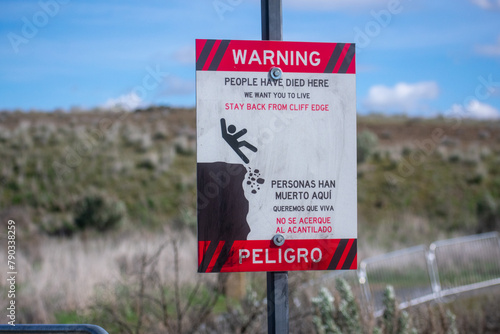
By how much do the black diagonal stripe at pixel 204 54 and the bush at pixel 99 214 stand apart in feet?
66.4

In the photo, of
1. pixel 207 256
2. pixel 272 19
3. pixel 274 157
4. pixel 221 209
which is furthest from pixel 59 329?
pixel 272 19

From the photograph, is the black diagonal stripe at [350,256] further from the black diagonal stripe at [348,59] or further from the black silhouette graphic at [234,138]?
the black diagonal stripe at [348,59]

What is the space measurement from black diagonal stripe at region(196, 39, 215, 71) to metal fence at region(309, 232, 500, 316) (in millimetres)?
7110

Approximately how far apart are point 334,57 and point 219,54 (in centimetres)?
65

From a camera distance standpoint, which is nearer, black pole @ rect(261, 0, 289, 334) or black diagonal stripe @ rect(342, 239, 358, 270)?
black pole @ rect(261, 0, 289, 334)

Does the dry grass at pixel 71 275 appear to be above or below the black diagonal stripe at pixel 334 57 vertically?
below

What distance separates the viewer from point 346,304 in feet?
17.5

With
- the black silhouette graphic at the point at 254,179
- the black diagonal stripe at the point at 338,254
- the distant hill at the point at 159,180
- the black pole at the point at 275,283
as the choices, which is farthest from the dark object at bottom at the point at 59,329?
the distant hill at the point at 159,180

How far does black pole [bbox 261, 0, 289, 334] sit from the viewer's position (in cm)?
323

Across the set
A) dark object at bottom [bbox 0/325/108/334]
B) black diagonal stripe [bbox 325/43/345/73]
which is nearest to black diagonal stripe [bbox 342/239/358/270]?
black diagonal stripe [bbox 325/43/345/73]

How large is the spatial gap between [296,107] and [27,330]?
5.87 feet

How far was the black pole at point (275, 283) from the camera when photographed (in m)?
3.23

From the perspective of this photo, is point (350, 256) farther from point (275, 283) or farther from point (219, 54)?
point (219, 54)

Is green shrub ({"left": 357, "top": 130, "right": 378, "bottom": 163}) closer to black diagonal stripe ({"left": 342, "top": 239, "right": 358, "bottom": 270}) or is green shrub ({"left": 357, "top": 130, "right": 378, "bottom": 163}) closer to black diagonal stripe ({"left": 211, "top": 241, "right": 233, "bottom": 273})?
black diagonal stripe ({"left": 342, "top": 239, "right": 358, "bottom": 270})
